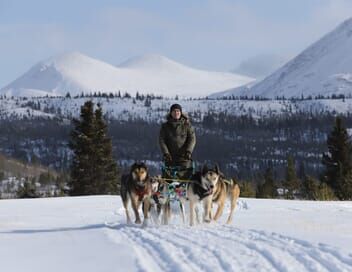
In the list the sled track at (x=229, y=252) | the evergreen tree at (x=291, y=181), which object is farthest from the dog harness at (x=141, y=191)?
the evergreen tree at (x=291, y=181)

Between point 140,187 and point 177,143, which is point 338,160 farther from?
point 140,187

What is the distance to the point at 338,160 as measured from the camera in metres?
43.2

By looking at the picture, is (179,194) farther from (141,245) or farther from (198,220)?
(141,245)

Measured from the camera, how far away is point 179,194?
38.6 ft

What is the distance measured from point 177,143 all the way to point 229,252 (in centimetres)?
456

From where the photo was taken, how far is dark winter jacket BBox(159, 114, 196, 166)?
12.1 m

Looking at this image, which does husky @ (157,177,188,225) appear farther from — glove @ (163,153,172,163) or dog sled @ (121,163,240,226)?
glove @ (163,153,172,163)

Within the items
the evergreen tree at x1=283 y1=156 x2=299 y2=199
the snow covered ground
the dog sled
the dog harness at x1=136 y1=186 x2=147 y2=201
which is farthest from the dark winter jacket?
the evergreen tree at x1=283 y1=156 x2=299 y2=199

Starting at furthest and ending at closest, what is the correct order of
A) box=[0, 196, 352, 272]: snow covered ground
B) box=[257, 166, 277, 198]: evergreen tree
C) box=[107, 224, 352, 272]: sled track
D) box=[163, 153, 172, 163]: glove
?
box=[257, 166, 277, 198]: evergreen tree < box=[163, 153, 172, 163]: glove < box=[0, 196, 352, 272]: snow covered ground < box=[107, 224, 352, 272]: sled track

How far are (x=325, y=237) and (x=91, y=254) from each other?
3.28 m

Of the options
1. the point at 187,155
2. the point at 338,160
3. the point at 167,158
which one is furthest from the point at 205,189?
the point at 338,160

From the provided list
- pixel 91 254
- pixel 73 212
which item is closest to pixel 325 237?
pixel 91 254

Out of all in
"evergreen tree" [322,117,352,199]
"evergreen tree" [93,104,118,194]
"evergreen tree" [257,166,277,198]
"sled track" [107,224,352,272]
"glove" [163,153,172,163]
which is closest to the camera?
"sled track" [107,224,352,272]

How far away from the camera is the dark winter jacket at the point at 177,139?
12.1 metres
